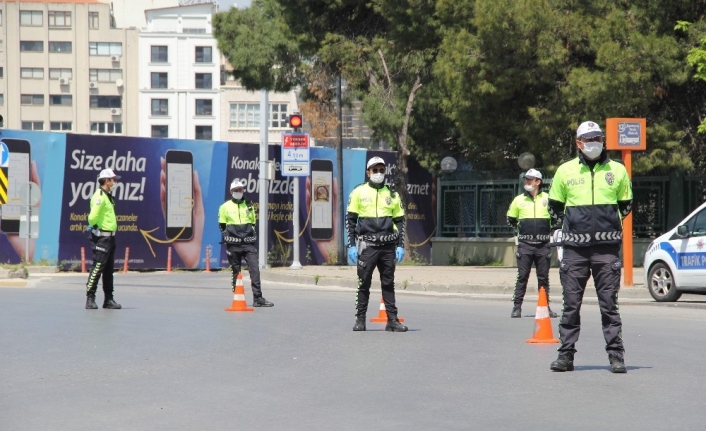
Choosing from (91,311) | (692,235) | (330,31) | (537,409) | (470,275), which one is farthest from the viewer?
(330,31)

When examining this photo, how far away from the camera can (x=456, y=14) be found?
95.2 ft

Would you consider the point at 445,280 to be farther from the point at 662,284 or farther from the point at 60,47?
the point at 60,47

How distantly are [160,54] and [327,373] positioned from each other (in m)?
98.5

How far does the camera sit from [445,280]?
22484mm

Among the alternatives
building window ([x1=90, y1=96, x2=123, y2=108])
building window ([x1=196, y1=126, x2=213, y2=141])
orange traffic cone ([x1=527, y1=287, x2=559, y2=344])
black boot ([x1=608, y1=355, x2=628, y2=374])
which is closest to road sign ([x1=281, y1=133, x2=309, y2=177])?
orange traffic cone ([x1=527, y1=287, x2=559, y2=344])

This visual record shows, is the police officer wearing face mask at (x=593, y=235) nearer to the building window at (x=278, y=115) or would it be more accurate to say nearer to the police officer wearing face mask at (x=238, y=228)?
the police officer wearing face mask at (x=238, y=228)

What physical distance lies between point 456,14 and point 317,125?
138 ft

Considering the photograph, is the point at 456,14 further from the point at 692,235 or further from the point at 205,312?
the point at 205,312

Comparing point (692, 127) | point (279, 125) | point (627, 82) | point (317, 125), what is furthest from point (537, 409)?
point (279, 125)

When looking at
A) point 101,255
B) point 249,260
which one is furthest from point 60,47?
point 101,255

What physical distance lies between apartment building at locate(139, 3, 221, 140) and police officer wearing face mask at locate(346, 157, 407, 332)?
92.4m

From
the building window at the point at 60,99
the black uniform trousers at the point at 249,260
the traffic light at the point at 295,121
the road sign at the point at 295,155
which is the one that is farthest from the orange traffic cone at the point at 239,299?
the building window at the point at 60,99

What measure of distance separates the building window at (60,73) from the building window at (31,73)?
84cm

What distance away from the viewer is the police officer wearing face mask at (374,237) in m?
12.8
